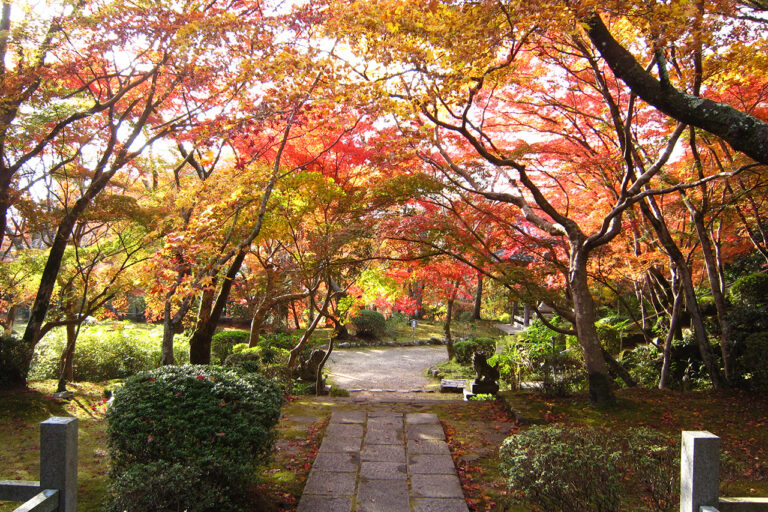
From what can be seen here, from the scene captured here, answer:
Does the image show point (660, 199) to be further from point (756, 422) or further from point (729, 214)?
point (756, 422)

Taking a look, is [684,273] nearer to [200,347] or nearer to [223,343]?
[200,347]

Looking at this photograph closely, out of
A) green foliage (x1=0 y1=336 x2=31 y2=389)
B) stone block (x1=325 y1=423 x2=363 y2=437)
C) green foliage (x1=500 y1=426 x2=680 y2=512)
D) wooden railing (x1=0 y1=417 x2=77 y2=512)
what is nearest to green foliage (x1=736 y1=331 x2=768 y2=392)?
green foliage (x1=500 y1=426 x2=680 y2=512)

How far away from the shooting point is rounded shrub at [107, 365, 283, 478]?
9.96ft

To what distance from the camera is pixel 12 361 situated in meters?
7.03

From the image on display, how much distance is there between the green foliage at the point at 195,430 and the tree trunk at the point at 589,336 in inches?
159

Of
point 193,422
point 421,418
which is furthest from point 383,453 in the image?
point 193,422

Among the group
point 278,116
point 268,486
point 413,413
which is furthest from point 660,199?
point 268,486

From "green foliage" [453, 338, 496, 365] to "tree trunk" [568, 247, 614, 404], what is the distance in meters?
6.08

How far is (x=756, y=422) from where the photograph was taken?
217 inches

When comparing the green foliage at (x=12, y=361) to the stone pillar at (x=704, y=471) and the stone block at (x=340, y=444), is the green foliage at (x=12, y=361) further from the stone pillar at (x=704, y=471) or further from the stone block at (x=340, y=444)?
the stone pillar at (x=704, y=471)

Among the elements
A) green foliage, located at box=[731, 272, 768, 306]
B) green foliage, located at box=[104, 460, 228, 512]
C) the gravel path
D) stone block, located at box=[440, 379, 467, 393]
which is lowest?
the gravel path

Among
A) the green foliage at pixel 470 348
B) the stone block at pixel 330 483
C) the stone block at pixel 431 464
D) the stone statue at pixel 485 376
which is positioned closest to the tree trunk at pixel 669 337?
the stone statue at pixel 485 376

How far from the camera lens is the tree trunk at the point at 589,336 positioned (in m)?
5.80

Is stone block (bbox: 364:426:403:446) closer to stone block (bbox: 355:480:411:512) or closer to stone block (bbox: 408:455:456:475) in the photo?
stone block (bbox: 408:455:456:475)
